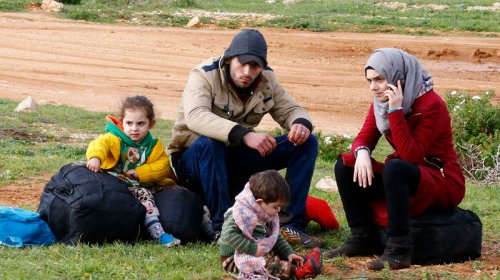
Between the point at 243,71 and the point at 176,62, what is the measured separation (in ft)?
44.8

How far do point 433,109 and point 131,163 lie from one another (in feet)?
6.20

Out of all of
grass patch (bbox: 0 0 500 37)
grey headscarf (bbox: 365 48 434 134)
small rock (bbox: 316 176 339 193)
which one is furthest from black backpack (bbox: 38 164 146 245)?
grass patch (bbox: 0 0 500 37)

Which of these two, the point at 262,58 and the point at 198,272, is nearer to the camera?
the point at 198,272

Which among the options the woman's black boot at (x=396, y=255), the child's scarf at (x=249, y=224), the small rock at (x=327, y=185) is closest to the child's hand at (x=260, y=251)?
the child's scarf at (x=249, y=224)

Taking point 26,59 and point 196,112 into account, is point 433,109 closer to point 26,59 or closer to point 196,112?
point 196,112

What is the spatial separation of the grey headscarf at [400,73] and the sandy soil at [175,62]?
329 inches

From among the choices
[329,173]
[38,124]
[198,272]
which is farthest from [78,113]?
[198,272]

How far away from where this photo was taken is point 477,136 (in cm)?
970

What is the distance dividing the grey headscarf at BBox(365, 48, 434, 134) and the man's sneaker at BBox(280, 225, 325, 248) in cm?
94

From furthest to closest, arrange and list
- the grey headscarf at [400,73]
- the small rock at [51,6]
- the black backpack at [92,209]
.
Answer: the small rock at [51,6]
the black backpack at [92,209]
the grey headscarf at [400,73]

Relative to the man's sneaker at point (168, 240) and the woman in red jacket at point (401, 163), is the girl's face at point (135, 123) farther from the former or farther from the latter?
the woman in red jacket at point (401, 163)

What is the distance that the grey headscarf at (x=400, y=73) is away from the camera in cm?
522

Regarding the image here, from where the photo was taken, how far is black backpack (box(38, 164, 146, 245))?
5.54 metres

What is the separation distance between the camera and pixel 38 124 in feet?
36.9
